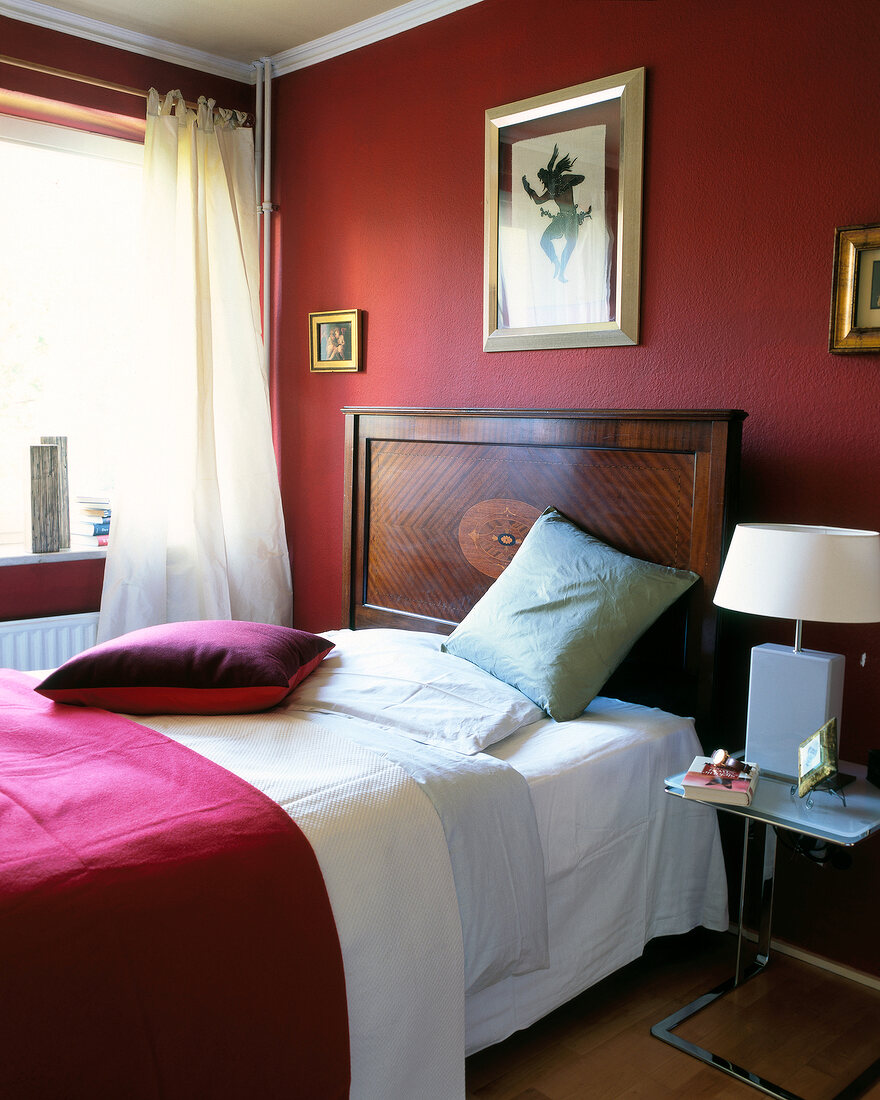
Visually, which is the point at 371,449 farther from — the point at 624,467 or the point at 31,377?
the point at 31,377

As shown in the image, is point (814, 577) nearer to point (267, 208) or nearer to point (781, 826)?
point (781, 826)

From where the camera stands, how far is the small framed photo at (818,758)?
194 centimetres

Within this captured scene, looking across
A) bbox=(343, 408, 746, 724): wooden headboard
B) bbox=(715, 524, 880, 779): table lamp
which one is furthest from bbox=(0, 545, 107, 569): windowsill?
bbox=(715, 524, 880, 779): table lamp

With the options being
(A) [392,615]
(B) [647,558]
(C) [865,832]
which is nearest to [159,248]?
(A) [392,615]

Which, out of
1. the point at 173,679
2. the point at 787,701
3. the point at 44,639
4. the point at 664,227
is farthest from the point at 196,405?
the point at 787,701

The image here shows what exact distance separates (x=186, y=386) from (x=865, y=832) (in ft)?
8.86

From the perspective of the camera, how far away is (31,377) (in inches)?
142

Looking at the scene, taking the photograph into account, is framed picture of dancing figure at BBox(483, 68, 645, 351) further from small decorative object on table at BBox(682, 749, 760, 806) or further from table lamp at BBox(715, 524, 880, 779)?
small decorative object on table at BBox(682, 749, 760, 806)

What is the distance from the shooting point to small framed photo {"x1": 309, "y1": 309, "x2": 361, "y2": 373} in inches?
142

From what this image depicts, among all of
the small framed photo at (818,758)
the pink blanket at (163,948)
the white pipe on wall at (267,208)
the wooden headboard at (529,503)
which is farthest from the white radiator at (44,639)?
the small framed photo at (818,758)

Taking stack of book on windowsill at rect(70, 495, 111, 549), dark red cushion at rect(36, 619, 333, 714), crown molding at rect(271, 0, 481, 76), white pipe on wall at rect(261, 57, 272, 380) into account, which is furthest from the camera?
white pipe on wall at rect(261, 57, 272, 380)

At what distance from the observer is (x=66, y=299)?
367 centimetres

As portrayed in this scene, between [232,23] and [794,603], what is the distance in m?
2.83

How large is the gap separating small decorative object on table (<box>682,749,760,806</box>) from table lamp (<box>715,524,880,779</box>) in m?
0.10
